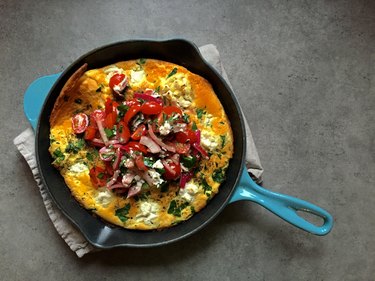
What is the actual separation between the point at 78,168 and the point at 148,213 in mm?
630

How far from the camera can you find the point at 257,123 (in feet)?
13.0

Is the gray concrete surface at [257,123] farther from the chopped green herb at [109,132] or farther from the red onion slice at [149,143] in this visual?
the red onion slice at [149,143]

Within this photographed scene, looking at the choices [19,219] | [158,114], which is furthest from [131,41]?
[19,219]

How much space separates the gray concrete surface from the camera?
3.85 meters

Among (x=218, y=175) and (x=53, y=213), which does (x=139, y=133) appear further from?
(x=53, y=213)

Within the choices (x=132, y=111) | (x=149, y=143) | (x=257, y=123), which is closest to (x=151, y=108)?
(x=132, y=111)

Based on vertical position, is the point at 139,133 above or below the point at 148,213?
above

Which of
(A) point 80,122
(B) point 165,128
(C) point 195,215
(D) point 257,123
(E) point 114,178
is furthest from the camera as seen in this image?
(D) point 257,123

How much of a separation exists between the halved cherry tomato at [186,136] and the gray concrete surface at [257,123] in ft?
2.25

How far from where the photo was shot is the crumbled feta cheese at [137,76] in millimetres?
3596

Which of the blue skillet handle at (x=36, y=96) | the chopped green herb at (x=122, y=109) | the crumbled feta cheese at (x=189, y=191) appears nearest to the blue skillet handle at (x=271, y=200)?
the crumbled feta cheese at (x=189, y=191)

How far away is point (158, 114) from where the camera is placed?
3453 millimetres

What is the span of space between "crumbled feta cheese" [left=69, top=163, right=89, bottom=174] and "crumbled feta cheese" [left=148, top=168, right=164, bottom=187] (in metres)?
0.52

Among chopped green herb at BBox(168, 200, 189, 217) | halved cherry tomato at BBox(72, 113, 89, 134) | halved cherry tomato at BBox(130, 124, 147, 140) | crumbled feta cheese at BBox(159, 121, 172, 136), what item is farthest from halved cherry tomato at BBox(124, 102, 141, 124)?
chopped green herb at BBox(168, 200, 189, 217)
